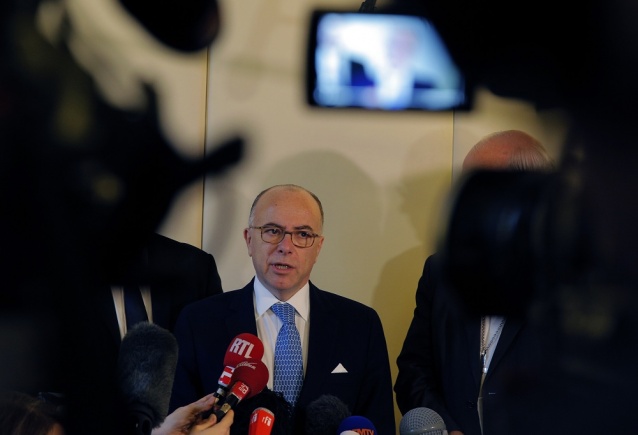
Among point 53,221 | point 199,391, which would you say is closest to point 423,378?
point 199,391

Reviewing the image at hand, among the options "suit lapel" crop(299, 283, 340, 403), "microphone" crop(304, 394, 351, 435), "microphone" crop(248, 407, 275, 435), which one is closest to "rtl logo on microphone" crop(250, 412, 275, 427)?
"microphone" crop(248, 407, 275, 435)

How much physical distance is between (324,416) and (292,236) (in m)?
0.53

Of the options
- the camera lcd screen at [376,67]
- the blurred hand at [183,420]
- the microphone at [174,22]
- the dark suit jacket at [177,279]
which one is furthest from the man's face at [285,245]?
the microphone at [174,22]

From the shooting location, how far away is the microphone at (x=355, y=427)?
1235 mm

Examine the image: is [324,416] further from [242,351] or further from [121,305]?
[121,305]

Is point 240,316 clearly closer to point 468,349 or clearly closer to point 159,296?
point 159,296

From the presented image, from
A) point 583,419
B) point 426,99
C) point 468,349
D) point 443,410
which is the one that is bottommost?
point 443,410

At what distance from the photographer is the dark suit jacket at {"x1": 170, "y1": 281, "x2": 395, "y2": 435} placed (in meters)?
1.61

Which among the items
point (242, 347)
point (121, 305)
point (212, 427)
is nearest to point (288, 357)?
point (242, 347)

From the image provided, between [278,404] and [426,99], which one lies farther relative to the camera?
[278,404]

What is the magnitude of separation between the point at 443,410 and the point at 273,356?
43cm

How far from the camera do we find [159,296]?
73.1 inches

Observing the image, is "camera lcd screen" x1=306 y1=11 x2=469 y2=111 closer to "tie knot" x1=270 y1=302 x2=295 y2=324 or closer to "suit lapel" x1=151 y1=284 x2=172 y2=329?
"tie knot" x1=270 y1=302 x2=295 y2=324

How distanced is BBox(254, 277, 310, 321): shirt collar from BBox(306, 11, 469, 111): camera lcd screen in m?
1.03
